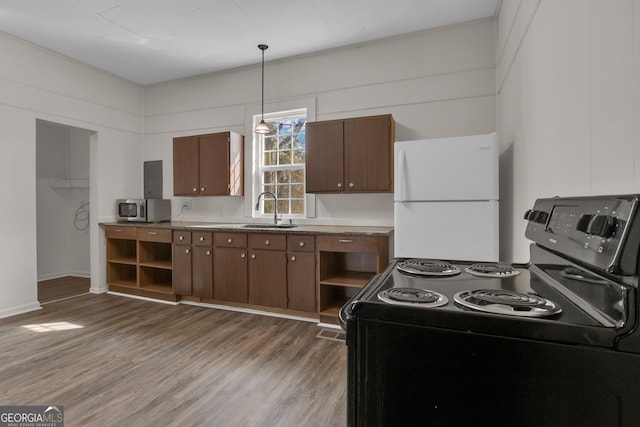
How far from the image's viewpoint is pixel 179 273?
148 inches

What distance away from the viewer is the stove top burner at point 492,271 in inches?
45.7

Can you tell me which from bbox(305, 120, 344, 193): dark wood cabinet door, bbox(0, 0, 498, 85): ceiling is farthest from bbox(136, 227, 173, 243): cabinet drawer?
bbox(0, 0, 498, 85): ceiling

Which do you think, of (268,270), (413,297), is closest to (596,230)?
(413,297)

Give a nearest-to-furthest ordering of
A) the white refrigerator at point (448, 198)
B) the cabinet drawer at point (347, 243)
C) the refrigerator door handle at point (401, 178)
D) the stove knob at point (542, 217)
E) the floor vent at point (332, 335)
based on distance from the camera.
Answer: the stove knob at point (542, 217)
the white refrigerator at point (448, 198)
the refrigerator door handle at point (401, 178)
the floor vent at point (332, 335)
the cabinet drawer at point (347, 243)

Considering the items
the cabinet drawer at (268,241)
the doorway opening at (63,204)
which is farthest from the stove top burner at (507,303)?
the doorway opening at (63,204)

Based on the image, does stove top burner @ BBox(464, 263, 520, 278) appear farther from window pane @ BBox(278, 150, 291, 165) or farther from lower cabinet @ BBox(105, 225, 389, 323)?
window pane @ BBox(278, 150, 291, 165)

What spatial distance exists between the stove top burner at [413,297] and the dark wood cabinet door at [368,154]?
2.27 meters

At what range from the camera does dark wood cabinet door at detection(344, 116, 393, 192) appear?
10.2ft

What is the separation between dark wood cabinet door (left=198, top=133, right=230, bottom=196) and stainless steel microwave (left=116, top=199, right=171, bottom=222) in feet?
2.62

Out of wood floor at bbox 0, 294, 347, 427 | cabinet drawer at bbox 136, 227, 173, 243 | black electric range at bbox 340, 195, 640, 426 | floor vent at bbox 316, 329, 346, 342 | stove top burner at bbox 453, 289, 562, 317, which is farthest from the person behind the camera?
cabinet drawer at bbox 136, 227, 173, 243

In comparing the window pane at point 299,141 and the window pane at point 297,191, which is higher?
the window pane at point 299,141

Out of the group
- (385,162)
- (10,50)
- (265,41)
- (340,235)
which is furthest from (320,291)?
(10,50)

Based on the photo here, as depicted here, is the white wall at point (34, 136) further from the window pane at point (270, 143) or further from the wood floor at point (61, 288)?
the window pane at point (270, 143)

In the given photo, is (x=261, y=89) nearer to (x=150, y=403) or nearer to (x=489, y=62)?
(x=489, y=62)
